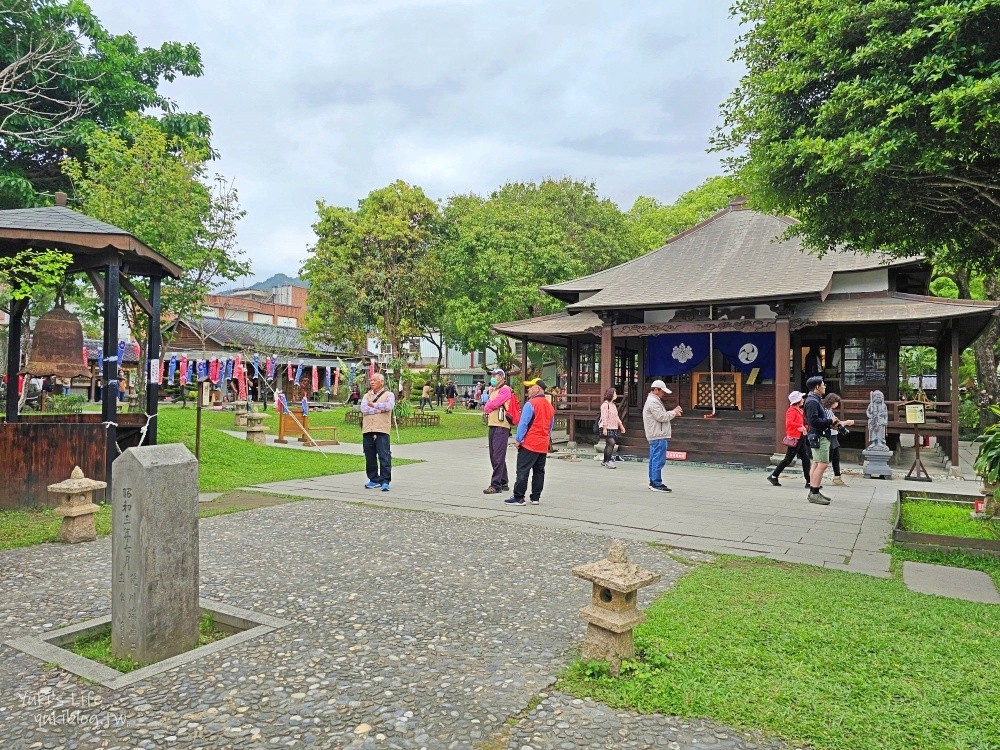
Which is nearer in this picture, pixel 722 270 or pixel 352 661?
pixel 352 661

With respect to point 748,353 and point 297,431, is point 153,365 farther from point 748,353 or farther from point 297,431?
point 748,353

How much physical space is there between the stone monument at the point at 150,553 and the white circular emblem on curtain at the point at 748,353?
15008 mm

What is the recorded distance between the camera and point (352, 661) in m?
3.60

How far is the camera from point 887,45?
5039mm

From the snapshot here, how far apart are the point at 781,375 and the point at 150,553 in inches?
519

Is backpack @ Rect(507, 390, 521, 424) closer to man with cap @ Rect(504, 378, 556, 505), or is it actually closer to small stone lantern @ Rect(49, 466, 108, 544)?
man with cap @ Rect(504, 378, 556, 505)

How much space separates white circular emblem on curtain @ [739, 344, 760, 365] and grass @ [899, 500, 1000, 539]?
294 inches

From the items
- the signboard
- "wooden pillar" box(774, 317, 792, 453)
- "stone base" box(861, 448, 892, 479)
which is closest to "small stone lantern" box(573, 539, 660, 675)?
"stone base" box(861, 448, 892, 479)

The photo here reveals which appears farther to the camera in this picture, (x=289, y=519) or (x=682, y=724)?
(x=289, y=519)

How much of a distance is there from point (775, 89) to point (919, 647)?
489 centimetres

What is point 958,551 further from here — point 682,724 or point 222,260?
point 222,260

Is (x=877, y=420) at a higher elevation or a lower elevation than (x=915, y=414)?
lower

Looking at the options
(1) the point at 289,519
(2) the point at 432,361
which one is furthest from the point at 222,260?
(2) the point at 432,361

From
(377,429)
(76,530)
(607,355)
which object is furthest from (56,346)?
(607,355)
